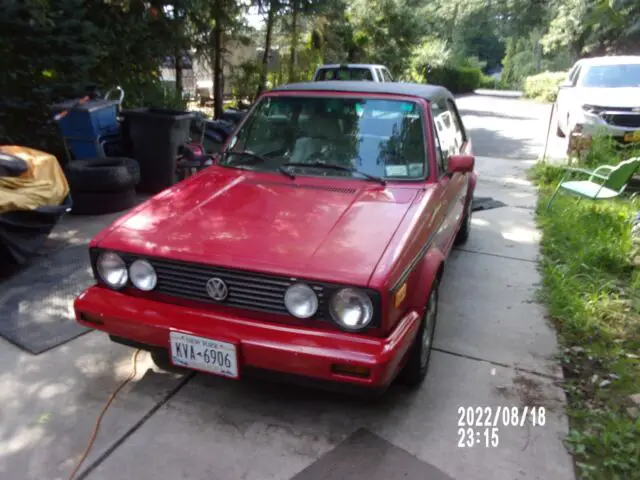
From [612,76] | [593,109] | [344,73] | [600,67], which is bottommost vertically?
[593,109]

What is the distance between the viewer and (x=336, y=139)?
3549mm

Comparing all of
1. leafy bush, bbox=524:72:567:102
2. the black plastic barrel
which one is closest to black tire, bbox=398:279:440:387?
the black plastic barrel

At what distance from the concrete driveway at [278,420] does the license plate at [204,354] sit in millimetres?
380

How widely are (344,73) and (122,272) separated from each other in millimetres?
10714

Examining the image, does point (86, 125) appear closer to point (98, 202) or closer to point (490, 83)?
point (98, 202)

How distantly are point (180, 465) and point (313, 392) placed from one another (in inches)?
32.5

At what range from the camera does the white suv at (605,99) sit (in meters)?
8.83

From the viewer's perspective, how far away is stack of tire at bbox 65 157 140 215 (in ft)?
18.8

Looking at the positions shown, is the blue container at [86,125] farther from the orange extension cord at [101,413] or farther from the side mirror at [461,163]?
the side mirror at [461,163]

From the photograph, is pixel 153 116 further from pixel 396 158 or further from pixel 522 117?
pixel 522 117

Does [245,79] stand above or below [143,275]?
above

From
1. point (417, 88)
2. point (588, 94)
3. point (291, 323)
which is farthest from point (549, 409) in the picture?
point (588, 94)

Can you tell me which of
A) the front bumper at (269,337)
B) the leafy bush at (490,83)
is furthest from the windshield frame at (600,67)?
the leafy bush at (490,83)

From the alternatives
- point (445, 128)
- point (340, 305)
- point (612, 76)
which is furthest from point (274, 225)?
point (612, 76)
